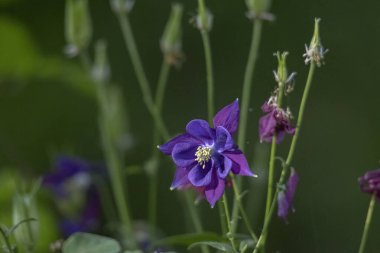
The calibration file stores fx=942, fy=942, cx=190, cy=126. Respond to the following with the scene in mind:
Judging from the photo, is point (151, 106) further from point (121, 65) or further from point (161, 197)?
point (121, 65)

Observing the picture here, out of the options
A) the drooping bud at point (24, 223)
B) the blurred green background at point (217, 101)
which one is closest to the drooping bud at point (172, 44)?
the drooping bud at point (24, 223)

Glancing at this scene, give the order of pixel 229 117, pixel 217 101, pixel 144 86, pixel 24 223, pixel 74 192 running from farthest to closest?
pixel 217 101
pixel 74 192
pixel 144 86
pixel 24 223
pixel 229 117

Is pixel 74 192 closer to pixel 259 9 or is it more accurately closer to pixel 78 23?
pixel 78 23

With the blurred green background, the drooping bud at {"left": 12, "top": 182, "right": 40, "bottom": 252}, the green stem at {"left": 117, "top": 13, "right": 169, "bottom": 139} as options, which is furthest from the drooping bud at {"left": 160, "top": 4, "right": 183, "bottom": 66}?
the blurred green background

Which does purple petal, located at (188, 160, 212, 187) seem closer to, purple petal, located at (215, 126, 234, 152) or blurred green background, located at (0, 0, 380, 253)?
purple petal, located at (215, 126, 234, 152)

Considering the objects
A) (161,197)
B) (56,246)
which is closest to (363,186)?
(56,246)

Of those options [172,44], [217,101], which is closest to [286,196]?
[172,44]
